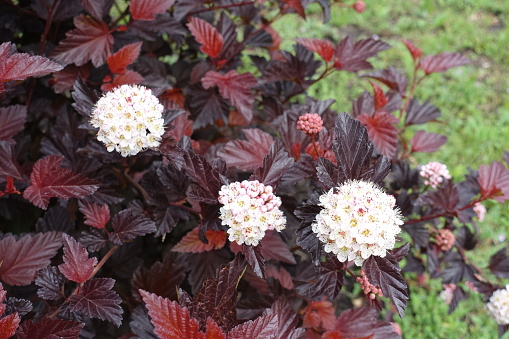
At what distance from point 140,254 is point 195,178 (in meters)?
0.77

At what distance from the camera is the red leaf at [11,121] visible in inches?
58.0

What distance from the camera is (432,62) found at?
196 cm

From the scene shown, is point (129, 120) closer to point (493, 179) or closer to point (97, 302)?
point (97, 302)

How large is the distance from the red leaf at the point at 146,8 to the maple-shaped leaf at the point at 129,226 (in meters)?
0.68

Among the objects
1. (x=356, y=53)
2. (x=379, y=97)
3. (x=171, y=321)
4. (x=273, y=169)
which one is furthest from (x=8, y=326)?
(x=356, y=53)

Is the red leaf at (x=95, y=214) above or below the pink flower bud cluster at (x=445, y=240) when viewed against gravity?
above

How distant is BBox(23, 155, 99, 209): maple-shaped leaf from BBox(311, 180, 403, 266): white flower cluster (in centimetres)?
60

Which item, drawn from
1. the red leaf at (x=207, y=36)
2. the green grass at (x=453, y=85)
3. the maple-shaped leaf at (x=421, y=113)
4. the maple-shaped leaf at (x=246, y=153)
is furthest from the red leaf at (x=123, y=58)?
the green grass at (x=453, y=85)

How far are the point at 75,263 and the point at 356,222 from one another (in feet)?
2.19

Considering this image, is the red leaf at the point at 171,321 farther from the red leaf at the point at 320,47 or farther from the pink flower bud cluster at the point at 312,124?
the red leaf at the point at 320,47

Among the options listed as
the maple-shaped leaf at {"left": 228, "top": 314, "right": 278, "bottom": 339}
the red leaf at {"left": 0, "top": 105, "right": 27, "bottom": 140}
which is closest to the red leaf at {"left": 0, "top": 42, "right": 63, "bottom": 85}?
the red leaf at {"left": 0, "top": 105, "right": 27, "bottom": 140}

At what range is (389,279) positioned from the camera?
1143mm

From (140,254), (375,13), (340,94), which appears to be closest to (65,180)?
(140,254)

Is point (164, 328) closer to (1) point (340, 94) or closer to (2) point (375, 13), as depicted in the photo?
(1) point (340, 94)
